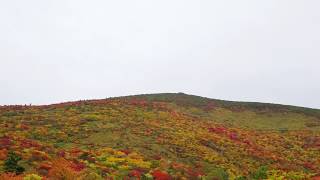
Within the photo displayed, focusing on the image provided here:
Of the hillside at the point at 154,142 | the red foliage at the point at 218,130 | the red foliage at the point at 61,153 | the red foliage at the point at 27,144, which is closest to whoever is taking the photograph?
the hillside at the point at 154,142

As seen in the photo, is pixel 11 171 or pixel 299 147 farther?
pixel 299 147

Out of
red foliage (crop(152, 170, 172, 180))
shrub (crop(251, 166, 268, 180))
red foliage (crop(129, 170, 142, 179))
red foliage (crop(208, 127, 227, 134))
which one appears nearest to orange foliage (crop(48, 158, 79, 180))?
red foliage (crop(129, 170, 142, 179))

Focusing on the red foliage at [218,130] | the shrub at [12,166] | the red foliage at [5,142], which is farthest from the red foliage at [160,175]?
the red foliage at [218,130]

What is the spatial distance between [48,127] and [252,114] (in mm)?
30608

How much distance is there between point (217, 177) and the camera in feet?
109

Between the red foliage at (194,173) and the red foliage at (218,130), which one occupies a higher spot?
the red foliage at (218,130)

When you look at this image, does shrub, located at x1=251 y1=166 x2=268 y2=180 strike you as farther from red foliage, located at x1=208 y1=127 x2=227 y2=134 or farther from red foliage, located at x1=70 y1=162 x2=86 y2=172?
red foliage, located at x1=208 y1=127 x2=227 y2=134

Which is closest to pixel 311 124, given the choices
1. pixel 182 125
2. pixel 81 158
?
pixel 182 125

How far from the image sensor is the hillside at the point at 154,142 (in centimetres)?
3041

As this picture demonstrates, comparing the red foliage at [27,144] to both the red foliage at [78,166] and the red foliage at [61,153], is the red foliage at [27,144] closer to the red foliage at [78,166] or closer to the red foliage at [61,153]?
the red foliage at [61,153]

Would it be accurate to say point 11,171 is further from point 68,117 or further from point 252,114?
point 252,114

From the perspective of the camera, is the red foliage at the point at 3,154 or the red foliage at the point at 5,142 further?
the red foliage at the point at 5,142

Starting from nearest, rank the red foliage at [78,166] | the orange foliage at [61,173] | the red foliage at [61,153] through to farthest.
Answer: the orange foliage at [61,173], the red foliage at [78,166], the red foliage at [61,153]

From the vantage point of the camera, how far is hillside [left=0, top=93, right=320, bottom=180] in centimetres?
3041
